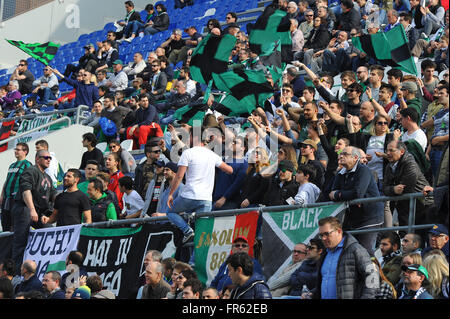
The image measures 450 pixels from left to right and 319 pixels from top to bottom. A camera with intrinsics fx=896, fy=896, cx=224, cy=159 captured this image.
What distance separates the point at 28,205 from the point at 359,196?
204 inches

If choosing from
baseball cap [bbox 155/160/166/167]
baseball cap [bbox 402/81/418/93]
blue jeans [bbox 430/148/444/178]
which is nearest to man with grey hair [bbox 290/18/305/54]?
baseball cap [bbox 155/160/166/167]

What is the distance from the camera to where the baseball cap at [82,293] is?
9188mm

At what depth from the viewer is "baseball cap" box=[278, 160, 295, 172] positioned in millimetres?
10117

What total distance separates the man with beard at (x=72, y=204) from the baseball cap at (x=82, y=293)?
7.02 feet

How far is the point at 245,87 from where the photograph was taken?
11945 mm

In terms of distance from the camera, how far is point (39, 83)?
2136 centimetres

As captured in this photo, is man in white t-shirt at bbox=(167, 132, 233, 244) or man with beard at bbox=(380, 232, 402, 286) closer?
man with beard at bbox=(380, 232, 402, 286)

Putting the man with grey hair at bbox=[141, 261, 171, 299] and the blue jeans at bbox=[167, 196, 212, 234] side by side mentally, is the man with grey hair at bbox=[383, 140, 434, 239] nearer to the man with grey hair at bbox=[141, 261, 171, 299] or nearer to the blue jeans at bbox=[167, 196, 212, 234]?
the blue jeans at bbox=[167, 196, 212, 234]

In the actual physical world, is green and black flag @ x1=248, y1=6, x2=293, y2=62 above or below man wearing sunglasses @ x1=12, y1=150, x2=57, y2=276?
above

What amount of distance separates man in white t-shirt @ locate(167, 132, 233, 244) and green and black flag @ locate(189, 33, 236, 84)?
252 cm

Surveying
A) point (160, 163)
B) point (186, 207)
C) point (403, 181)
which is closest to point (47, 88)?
point (160, 163)

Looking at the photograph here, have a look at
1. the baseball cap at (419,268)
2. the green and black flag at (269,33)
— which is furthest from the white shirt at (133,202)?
the baseball cap at (419,268)

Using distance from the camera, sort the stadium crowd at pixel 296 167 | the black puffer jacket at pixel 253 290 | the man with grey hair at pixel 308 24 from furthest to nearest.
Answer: the man with grey hair at pixel 308 24 < the stadium crowd at pixel 296 167 < the black puffer jacket at pixel 253 290

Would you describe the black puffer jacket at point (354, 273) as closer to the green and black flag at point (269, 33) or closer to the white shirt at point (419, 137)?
the white shirt at point (419, 137)
